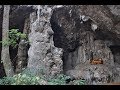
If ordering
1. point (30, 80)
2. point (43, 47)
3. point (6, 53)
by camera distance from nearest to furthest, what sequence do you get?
point (30, 80), point (6, 53), point (43, 47)

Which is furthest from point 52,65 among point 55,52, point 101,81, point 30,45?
point 101,81

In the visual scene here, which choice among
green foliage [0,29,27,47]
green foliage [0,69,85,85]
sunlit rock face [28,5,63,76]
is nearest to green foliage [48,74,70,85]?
green foliage [0,69,85,85]

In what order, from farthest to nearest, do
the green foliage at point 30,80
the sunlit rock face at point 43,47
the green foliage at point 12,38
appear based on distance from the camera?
the sunlit rock face at point 43,47, the green foliage at point 12,38, the green foliage at point 30,80

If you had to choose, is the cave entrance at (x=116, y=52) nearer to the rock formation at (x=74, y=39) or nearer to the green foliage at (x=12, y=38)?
the rock formation at (x=74, y=39)

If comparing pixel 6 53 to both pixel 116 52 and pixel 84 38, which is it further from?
pixel 116 52

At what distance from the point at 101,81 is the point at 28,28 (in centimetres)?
370

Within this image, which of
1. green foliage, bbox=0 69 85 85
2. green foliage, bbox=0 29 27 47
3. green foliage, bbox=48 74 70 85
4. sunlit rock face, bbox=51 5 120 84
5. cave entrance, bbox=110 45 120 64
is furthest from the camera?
cave entrance, bbox=110 45 120 64

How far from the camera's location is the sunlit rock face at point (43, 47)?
9.27 metres

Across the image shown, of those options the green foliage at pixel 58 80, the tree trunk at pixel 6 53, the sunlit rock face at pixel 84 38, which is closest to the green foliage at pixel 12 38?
the tree trunk at pixel 6 53

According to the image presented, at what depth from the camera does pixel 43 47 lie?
31.1ft

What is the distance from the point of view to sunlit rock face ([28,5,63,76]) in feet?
30.4

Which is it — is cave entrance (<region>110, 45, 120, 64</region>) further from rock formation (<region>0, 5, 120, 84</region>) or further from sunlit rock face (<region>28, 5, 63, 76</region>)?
sunlit rock face (<region>28, 5, 63, 76</region>)

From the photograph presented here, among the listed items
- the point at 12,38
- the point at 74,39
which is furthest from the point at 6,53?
the point at 74,39
